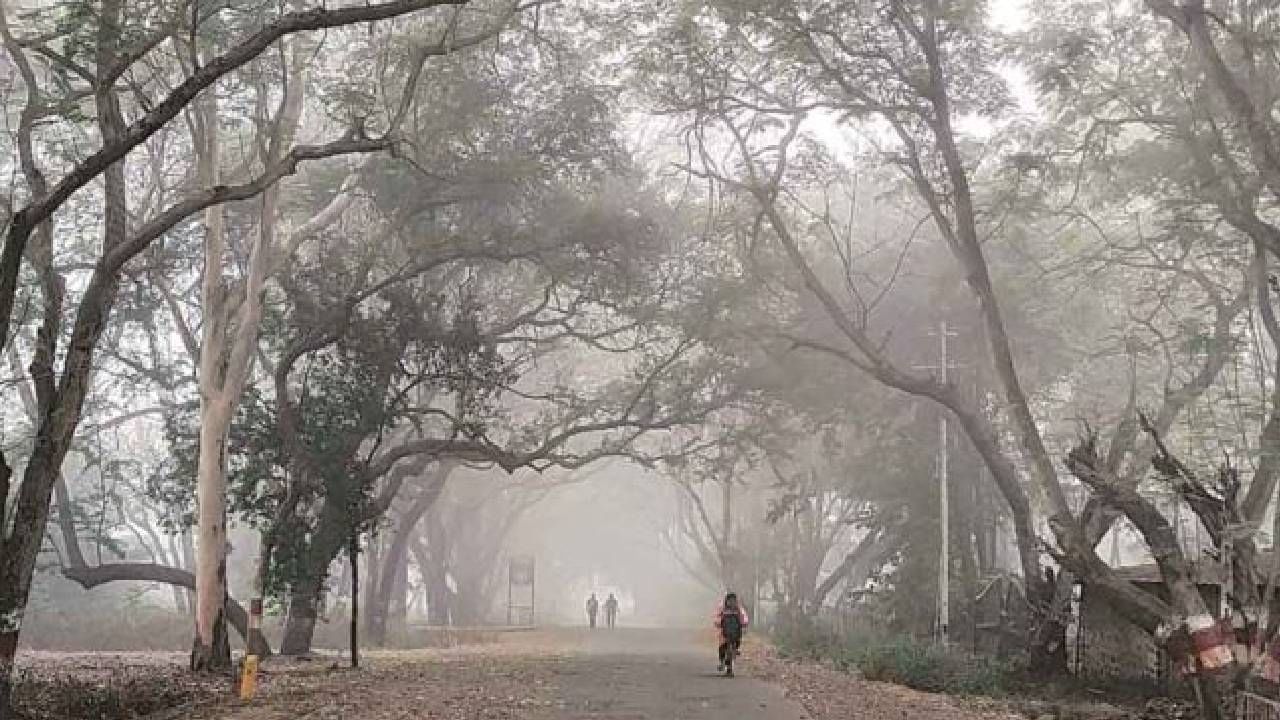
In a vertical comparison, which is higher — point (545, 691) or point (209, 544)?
point (209, 544)

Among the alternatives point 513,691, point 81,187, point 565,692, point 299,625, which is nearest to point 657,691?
point 565,692

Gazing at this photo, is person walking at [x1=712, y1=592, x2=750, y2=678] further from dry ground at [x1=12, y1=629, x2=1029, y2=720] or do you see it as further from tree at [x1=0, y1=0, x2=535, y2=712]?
A: tree at [x1=0, y1=0, x2=535, y2=712]

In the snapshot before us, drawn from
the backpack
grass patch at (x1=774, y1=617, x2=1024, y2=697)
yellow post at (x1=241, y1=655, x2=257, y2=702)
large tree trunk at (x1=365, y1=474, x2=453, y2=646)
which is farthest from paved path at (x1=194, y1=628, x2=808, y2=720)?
large tree trunk at (x1=365, y1=474, x2=453, y2=646)

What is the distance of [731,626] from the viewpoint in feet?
70.9

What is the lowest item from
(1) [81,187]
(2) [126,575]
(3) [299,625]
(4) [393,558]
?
(3) [299,625]

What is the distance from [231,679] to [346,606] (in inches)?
1071

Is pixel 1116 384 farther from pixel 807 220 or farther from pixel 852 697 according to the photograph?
pixel 852 697

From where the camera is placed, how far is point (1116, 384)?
35.0m

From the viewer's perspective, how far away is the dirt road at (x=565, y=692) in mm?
14641

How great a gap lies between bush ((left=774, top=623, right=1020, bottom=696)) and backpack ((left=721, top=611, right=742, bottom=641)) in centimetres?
280

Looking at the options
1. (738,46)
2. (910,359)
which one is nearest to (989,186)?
(910,359)

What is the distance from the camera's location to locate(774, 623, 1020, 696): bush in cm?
2077

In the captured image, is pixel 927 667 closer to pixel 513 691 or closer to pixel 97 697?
pixel 513 691

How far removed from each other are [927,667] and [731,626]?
327 centimetres
